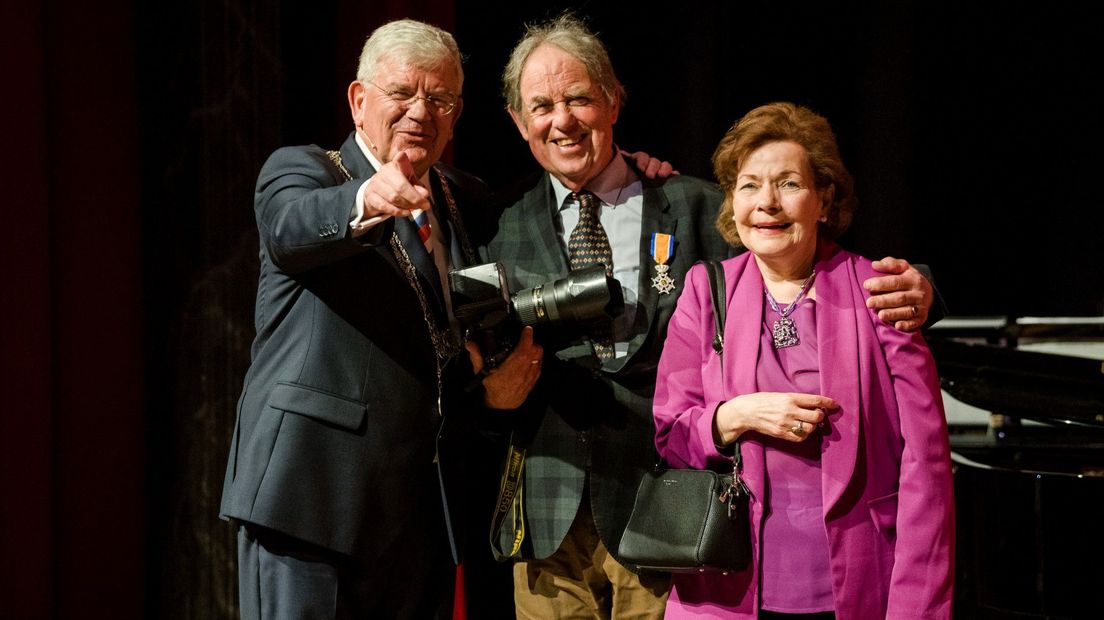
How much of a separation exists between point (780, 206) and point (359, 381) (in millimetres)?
821

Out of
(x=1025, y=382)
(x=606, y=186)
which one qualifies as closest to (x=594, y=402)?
(x=606, y=186)

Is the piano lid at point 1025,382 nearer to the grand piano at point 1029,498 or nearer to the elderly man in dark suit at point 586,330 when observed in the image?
the grand piano at point 1029,498

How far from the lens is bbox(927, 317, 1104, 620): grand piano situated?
284 cm

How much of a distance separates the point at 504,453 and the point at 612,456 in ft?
0.83

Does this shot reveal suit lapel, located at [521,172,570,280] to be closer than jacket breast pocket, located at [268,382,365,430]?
No

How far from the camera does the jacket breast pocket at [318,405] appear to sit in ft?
5.86

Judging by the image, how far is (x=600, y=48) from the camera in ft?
7.50

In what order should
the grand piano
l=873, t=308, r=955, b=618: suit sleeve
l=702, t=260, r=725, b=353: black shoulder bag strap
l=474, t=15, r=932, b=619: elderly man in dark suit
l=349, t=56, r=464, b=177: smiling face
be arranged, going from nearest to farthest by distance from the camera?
l=873, t=308, r=955, b=618: suit sleeve
l=702, t=260, r=725, b=353: black shoulder bag strap
l=349, t=56, r=464, b=177: smiling face
l=474, t=15, r=932, b=619: elderly man in dark suit
the grand piano

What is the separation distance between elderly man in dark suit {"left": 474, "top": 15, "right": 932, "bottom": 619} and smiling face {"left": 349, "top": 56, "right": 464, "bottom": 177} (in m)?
0.30

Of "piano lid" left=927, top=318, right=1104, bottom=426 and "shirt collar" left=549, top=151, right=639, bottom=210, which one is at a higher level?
"shirt collar" left=549, top=151, right=639, bottom=210

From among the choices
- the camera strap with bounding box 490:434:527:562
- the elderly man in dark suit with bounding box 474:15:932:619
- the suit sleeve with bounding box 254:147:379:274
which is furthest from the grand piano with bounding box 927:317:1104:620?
the suit sleeve with bounding box 254:147:379:274

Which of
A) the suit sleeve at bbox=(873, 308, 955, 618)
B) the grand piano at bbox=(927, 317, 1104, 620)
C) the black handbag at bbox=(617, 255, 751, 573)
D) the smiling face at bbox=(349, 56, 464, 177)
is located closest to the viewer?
the suit sleeve at bbox=(873, 308, 955, 618)

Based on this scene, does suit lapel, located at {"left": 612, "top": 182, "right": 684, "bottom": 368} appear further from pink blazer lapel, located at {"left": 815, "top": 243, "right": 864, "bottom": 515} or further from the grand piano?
the grand piano

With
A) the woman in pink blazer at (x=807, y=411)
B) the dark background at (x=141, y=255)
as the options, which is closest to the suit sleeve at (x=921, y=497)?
the woman in pink blazer at (x=807, y=411)
